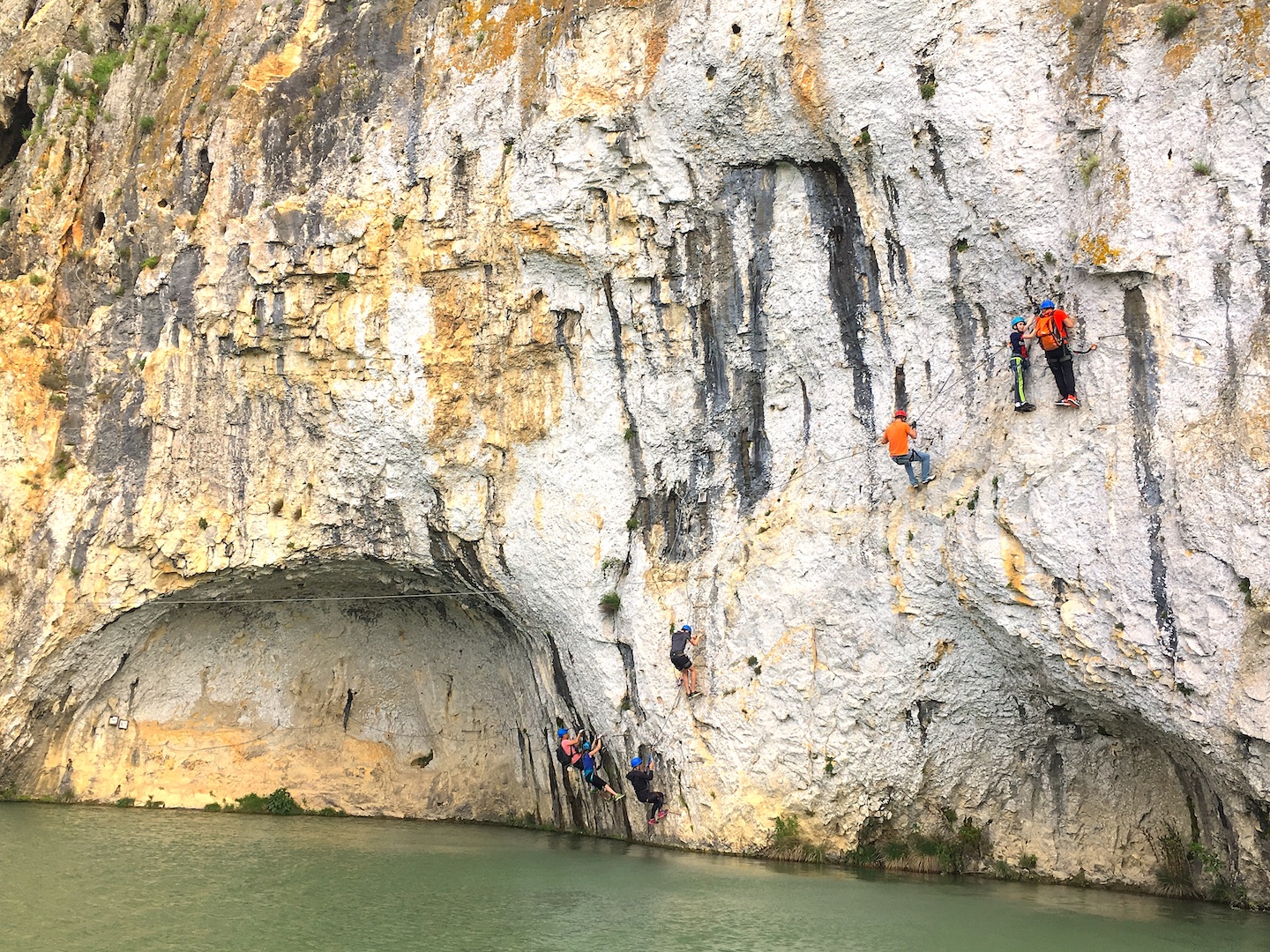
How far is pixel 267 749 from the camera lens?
24.5 metres

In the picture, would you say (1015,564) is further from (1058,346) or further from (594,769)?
(594,769)

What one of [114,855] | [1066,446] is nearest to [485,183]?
[1066,446]

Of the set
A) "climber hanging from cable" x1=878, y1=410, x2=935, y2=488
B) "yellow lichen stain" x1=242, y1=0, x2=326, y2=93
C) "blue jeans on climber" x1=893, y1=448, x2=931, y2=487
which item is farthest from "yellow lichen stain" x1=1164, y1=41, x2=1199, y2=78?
"yellow lichen stain" x1=242, y1=0, x2=326, y2=93

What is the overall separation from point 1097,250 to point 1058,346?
1.24 meters

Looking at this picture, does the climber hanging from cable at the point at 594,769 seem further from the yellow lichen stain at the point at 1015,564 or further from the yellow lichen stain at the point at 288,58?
the yellow lichen stain at the point at 288,58

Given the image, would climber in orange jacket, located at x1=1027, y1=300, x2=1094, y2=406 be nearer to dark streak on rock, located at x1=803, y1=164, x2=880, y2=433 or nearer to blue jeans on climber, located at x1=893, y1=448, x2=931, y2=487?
blue jeans on climber, located at x1=893, y1=448, x2=931, y2=487

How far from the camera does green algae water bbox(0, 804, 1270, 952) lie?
498 inches

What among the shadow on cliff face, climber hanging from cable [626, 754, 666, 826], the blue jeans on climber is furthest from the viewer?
the shadow on cliff face

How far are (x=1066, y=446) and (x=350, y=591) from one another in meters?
14.6

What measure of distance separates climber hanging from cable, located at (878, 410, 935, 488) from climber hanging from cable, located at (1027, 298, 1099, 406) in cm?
207

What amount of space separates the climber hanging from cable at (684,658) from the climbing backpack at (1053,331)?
22.8ft

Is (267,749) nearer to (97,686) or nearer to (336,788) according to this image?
(336,788)

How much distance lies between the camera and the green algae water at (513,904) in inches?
498

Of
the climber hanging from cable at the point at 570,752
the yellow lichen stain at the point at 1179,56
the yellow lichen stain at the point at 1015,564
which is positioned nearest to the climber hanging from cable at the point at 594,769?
the climber hanging from cable at the point at 570,752
